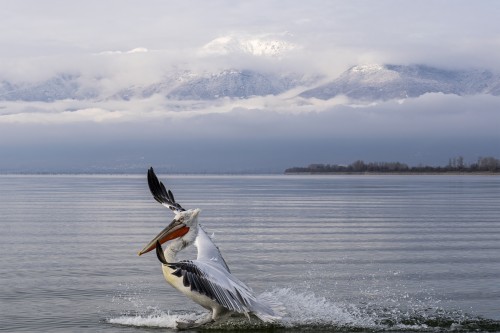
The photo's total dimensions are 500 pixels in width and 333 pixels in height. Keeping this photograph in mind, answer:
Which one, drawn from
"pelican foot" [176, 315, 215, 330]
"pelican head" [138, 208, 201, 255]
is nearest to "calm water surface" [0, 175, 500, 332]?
"pelican foot" [176, 315, 215, 330]

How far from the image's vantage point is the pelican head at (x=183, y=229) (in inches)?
598

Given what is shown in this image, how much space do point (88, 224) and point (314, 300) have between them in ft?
76.6

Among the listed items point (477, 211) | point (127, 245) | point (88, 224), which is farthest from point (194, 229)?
point (477, 211)

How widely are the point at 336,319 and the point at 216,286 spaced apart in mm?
3232

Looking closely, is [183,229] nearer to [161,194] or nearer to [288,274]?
[161,194]

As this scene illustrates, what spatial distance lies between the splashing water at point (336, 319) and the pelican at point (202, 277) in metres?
0.77

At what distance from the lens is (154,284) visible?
65.1 ft

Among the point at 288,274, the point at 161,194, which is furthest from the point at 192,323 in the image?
the point at 288,274

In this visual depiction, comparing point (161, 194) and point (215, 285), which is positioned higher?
point (161, 194)

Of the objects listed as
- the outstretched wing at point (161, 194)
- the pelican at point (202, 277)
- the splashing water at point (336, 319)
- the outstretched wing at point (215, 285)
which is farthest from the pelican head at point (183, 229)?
the splashing water at point (336, 319)

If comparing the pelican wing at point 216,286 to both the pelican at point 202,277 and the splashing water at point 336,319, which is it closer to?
the pelican at point 202,277

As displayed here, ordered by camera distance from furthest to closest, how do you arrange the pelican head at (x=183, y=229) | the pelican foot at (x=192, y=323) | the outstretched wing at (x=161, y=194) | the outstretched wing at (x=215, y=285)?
1. the outstretched wing at (x=161, y=194)
2. the pelican head at (x=183, y=229)
3. the pelican foot at (x=192, y=323)
4. the outstretched wing at (x=215, y=285)

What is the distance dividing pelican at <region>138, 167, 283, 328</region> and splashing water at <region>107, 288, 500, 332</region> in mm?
773

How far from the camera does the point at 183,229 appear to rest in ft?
50.3
